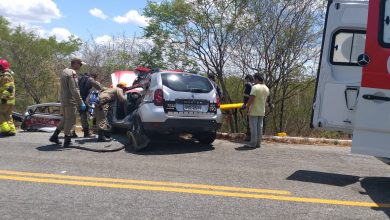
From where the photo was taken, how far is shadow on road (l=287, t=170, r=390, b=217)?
20.3ft

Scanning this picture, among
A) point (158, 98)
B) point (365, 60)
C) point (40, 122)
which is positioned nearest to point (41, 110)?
point (40, 122)

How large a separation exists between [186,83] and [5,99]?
13.8 feet

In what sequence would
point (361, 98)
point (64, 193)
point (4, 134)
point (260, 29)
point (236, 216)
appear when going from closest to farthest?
1. point (236, 216)
2. point (64, 193)
3. point (361, 98)
4. point (4, 134)
5. point (260, 29)

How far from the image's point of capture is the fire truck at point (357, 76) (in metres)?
5.92

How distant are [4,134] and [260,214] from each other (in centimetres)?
715

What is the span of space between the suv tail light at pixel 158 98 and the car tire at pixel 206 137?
1303 millimetres

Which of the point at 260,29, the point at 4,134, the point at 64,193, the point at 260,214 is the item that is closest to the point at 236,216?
the point at 260,214

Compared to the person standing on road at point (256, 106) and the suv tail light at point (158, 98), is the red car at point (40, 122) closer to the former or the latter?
the suv tail light at point (158, 98)

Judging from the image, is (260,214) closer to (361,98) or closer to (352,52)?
(361,98)

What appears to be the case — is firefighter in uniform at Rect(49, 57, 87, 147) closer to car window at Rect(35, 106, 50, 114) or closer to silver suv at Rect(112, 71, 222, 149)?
silver suv at Rect(112, 71, 222, 149)

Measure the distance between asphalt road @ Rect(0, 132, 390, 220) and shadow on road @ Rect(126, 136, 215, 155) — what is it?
41 mm

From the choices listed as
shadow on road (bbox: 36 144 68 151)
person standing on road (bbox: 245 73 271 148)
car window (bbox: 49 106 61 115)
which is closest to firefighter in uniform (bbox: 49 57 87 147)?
shadow on road (bbox: 36 144 68 151)

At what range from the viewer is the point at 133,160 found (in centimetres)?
789

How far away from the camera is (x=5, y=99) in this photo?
10.2 meters
